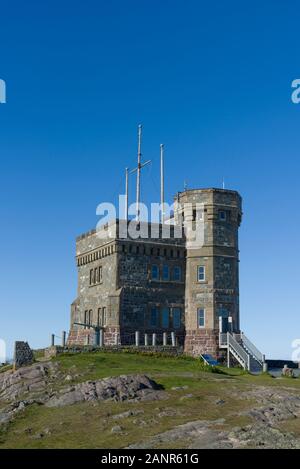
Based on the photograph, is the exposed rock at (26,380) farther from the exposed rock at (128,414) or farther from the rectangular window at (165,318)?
the rectangular window at (165,318)

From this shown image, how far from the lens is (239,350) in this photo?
45.1 m

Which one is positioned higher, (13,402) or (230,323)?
(230,323)

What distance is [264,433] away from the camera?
20.6m

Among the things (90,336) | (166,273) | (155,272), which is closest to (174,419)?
(155,272)

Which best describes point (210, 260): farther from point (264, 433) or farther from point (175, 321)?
point (264, 433)

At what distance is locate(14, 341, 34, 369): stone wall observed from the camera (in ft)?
121

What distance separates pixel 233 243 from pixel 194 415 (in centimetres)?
2646

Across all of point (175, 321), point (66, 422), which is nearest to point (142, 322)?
point (175, 321)

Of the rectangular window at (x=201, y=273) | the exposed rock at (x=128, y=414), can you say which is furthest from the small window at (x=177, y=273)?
the exposed rock at (x=128, y=414)

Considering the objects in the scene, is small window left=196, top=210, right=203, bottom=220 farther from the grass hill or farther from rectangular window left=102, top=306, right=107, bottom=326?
the grass hill

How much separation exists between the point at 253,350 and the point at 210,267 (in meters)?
6.90

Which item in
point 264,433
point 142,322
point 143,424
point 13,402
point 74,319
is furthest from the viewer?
point 74,319

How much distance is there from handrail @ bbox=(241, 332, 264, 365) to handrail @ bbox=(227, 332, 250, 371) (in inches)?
27.3
